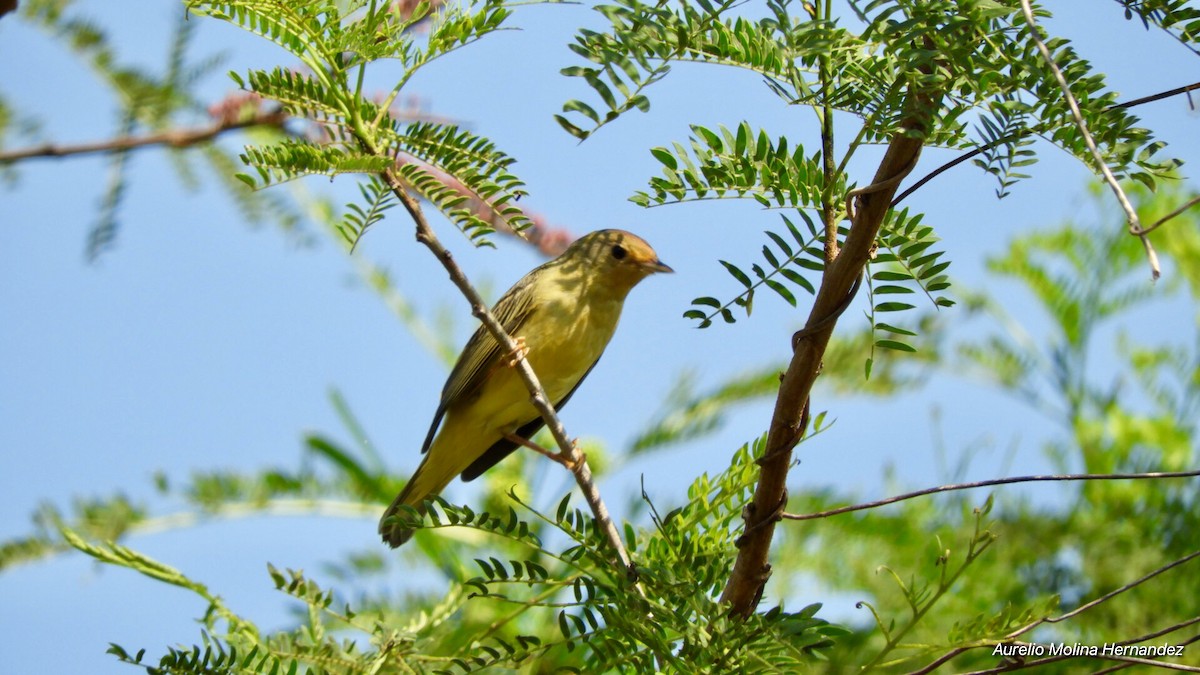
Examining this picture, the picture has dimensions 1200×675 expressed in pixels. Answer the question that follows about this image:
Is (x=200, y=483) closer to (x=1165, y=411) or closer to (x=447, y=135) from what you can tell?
(x=447, y=135)

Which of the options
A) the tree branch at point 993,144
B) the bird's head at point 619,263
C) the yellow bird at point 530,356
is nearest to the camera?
the tree branch at point 993,144

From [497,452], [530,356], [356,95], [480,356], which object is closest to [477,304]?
[356,95]

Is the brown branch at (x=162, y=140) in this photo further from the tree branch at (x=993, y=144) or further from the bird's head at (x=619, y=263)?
the bird's head at (x=619, y=263)

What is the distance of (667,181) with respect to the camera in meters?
2.32

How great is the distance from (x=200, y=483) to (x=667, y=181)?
12.2 ft

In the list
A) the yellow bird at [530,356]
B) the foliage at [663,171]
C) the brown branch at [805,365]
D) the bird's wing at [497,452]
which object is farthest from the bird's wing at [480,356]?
the brown branch at [805,365]

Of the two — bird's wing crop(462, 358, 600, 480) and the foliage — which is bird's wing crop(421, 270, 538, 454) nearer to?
bird's wing crop(462, 358, 600, 480)

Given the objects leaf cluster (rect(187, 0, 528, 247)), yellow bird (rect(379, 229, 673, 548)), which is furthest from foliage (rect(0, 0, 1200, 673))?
yellow bird (rect(379, 229, 673, 548))

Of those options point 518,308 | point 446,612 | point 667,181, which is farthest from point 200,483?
point 667,181

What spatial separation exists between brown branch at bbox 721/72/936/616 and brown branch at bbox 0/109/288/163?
1.30 metres

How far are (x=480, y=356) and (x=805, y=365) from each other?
304cm

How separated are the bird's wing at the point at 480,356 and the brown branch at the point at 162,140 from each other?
86.5 inches

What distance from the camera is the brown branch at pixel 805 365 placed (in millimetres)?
2102

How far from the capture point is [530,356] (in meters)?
5.02
